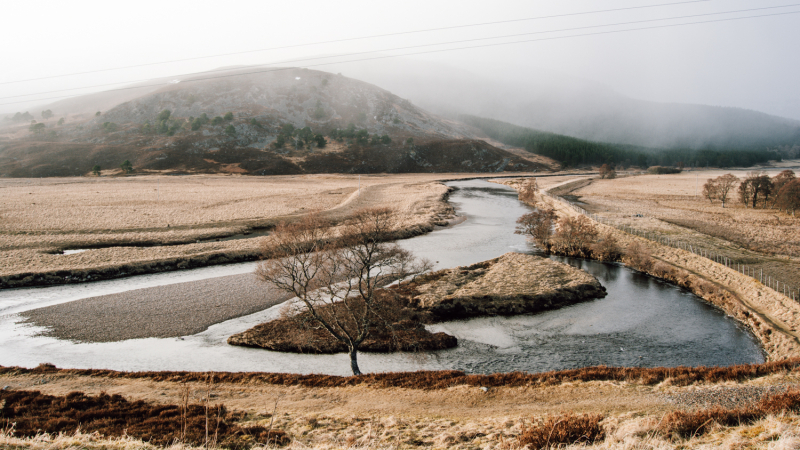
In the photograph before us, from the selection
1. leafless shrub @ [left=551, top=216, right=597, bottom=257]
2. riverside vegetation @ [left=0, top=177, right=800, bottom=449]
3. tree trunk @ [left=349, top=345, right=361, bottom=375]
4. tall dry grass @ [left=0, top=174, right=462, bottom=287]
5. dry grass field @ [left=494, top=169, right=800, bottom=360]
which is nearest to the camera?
riverside vegetation @ [left=0, top=177, right=800, bottom=449]

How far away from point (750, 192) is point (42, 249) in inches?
4061

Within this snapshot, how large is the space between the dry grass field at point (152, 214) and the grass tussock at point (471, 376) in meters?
25.0

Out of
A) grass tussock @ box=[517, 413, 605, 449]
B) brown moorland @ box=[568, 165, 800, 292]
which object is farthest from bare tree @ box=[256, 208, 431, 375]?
brown moorland @ box=[568, 165, 800, 292]

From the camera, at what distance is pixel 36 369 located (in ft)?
66.9

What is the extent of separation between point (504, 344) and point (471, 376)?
246 inches

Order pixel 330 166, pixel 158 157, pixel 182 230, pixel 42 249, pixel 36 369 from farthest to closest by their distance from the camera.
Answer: pixel 330 166, pixel 158 157, pixel 182 230, pixel 42 249, pixel 36 369

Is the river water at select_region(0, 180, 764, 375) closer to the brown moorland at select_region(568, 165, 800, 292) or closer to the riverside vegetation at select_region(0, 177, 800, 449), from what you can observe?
the riverside vegetation at select_region(0, 177, 800, 449)

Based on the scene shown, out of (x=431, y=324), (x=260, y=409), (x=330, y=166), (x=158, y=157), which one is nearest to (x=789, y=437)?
(x=260, y=409)

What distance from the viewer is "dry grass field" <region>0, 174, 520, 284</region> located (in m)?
43.0

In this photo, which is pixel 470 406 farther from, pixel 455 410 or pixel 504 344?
pixel 504 344

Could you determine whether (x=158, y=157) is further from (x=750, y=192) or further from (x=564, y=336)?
(x=750, y=192)

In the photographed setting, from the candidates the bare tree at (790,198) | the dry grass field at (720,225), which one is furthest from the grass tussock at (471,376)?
the bare tree at (790,198)

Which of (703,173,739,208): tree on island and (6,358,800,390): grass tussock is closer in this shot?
(6,358,800,390): grass tussock

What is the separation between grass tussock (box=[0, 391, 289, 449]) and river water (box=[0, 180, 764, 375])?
5.92 m
